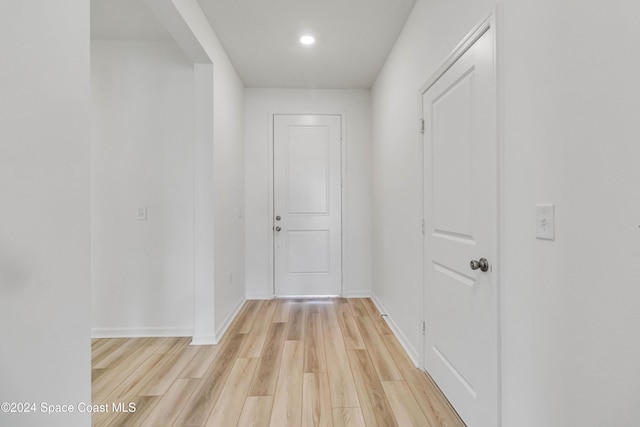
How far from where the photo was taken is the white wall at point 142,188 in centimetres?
257

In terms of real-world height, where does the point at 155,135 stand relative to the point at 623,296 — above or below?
above

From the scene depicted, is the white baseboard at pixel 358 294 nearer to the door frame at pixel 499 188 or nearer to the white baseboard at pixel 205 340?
the white baseboard at pixel 205 340

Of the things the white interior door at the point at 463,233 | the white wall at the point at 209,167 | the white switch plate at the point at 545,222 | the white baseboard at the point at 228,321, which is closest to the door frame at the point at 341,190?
the white baseboard at the point at 228,321

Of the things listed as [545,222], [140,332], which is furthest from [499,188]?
[140,332]

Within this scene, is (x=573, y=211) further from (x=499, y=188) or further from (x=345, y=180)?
(x=345, y=180)

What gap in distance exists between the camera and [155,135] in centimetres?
259

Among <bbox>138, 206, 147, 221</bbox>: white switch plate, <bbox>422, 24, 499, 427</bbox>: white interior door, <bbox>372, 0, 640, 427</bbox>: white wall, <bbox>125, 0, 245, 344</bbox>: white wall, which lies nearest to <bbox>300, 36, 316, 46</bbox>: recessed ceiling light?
<bbox>125, 0, 245, 344</bbox>: white wall

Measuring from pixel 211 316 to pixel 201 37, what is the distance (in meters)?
2.23

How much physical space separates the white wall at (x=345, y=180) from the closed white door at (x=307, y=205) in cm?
10

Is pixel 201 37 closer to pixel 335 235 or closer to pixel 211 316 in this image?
pixel 211 316

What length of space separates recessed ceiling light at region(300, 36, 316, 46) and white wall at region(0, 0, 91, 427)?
1932 mm

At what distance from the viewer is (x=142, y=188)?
2598 millimetres

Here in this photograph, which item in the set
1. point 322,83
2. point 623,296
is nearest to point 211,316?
point 623,296

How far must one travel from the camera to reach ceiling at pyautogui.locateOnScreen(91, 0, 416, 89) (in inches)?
87.6
